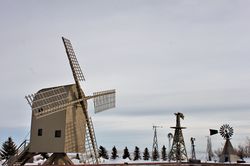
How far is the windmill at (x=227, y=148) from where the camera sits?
56.1 metres

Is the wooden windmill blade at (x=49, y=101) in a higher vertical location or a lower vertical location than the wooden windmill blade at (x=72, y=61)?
lower

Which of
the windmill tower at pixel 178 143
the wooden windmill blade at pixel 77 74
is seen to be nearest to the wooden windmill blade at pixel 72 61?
the wooden windmill blade at pixel 77 74

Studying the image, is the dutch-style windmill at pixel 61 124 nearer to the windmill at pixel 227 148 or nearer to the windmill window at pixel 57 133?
the windmill window at pixel 57 133

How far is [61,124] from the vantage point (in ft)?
96.2

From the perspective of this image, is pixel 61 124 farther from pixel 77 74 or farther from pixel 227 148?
pixel 227 148

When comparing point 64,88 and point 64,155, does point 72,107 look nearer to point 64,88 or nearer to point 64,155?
point 64,88

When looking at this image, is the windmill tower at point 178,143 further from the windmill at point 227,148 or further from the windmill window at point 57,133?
the windmill window at point 57,133

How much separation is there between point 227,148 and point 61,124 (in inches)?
1440

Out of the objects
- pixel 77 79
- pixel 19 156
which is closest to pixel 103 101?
pixel 77 79

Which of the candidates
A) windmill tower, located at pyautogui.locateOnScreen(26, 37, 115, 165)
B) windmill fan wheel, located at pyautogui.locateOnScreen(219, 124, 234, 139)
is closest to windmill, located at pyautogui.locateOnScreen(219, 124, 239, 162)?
windmill fan wheel, located at pyautogui.locateOnScreen(219, 124, 234, 139)

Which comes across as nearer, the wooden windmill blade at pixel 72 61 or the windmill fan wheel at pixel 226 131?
the wooden windmill blade at pixel 72 61

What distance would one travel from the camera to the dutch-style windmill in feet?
96.2

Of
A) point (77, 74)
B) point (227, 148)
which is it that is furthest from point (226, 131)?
point (77, 74)

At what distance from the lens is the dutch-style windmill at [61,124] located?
2933 cm
